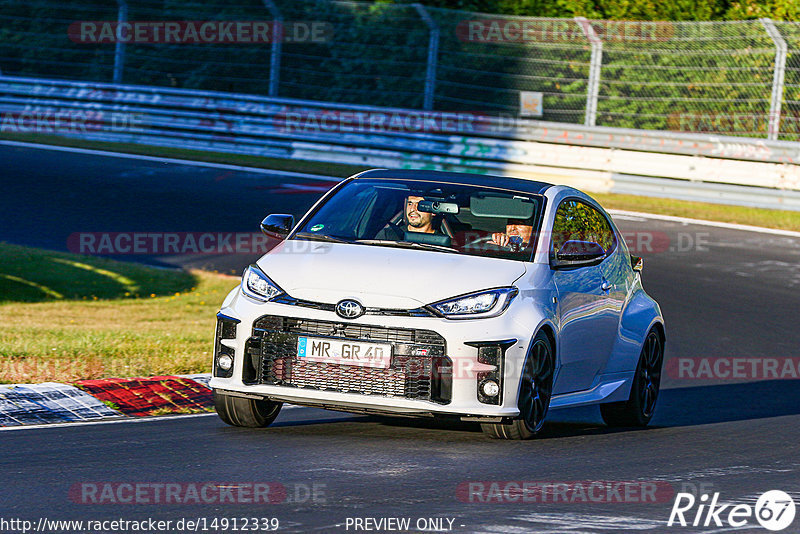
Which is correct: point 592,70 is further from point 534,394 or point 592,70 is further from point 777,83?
point 534,394

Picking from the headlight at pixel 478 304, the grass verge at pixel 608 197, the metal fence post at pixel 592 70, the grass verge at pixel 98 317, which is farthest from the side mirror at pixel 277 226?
the metal fence post at pixel 592 70

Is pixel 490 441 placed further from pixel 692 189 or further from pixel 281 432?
pixel 692 189

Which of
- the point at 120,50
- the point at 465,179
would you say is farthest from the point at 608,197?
the point at 465,179

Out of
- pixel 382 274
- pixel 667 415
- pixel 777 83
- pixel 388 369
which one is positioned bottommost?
pixel 667 415

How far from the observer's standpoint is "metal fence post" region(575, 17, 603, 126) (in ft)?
75.8

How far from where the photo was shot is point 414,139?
24.2 metres

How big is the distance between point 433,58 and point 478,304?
682 inches

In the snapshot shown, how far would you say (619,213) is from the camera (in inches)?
821

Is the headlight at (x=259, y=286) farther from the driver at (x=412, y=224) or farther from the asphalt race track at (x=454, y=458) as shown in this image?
the driver at (x=412, y=224)

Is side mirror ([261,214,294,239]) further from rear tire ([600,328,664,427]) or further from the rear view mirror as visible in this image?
rear tire ([600,328,664,427])

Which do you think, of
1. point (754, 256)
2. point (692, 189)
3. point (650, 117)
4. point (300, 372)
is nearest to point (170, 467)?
point (300, 372)

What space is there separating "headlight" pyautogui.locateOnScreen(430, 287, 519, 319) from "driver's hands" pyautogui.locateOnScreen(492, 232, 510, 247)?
0.70 metres

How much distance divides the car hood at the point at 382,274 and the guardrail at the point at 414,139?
47.7ft

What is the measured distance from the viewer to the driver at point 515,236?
8320 mm
